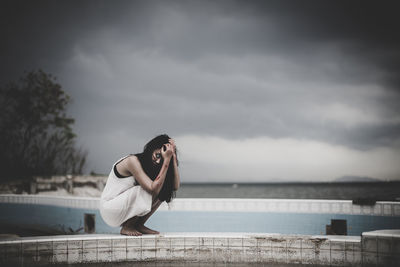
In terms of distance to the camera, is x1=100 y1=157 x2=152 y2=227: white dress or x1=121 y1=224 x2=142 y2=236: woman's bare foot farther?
x1=121 y1=224 x2=142 y2=236: woman's bare foot

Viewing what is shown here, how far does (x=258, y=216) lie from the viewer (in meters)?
6.99

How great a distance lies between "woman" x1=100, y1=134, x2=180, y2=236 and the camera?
289cm

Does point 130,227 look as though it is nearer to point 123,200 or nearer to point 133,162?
point 123,200

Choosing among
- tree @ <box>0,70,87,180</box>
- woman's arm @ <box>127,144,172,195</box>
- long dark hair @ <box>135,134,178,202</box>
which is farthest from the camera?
tree @ <box>0,70,87,180</box>

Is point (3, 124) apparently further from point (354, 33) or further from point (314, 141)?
point (314, 141)

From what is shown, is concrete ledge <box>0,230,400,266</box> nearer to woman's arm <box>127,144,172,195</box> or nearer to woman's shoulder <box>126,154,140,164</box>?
woman's arm <box>127,144,172,195</box>

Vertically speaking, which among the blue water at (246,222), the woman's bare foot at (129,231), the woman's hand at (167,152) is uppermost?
the woman's hand at (167,152)

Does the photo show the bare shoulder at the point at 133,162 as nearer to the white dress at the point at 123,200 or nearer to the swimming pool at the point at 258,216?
the white dress at the point at 123,200

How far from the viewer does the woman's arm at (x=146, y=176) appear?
286 centimetres

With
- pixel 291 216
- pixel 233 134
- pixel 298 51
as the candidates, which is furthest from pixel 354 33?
pixel 233 134

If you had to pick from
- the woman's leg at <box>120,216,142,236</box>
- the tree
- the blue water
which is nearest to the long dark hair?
the woman's leg at <box>120,216,142,236</box>

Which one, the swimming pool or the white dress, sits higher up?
the white dress

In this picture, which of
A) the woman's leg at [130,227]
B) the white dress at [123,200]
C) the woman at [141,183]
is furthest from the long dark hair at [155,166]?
the woman's leg at [130,227]

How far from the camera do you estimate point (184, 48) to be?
1738 cm
